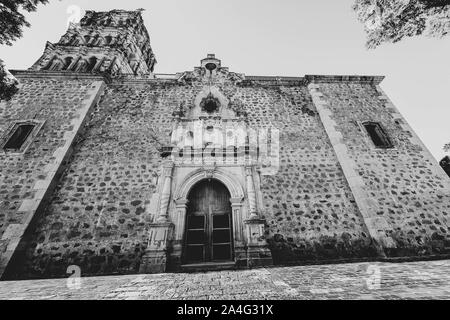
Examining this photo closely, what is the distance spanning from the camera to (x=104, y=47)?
1139 cm

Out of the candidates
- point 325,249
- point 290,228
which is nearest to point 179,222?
point 290,228

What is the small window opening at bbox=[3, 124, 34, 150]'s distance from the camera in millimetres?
6932

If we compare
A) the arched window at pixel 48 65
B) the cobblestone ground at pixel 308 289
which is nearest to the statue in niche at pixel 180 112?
the cobblestone ground at pixel 308 289

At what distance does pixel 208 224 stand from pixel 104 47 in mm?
11256

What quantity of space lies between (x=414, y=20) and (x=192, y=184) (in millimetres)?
9253

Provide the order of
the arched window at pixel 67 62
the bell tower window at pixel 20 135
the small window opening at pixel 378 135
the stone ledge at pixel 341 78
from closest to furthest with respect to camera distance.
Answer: the bell tower window at pixel 20 135 < the small window opening at pixel 378 135 < the stone ledge at pixel 341 78 < the arched window at pixel 67 62

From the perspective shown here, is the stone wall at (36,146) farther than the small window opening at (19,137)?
No

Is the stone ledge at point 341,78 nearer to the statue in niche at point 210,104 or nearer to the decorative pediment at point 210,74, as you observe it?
the decorative pediment at point 210,74

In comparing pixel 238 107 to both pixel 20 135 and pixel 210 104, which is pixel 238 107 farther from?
pixel 20 135

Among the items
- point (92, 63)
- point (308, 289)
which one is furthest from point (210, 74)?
point (308, 289)

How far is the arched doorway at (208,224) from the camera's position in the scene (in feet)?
19.3

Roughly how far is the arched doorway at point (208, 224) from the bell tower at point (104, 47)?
697 centimetres

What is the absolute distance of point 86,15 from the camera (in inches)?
548

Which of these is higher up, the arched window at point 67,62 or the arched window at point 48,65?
the arched window at point 67,62
